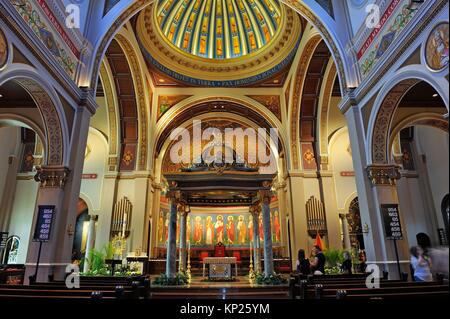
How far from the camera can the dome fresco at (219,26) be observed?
620 inches

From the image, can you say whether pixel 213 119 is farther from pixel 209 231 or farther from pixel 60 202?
pixel 60 202

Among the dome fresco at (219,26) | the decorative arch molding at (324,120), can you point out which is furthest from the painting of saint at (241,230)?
the dome fresco at (219,26)

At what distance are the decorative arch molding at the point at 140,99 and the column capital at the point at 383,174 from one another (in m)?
11.2

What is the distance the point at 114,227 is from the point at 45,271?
7806mm

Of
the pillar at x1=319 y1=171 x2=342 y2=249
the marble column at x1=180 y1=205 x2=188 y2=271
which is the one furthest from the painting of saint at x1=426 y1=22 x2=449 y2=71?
the pillar at x1=319 y1=171 x2=342 y2=249

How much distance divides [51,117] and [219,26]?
12.9 metres

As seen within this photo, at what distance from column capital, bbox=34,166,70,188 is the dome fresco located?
10546 millimetres

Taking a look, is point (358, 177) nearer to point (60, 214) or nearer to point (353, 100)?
point (353, 100)

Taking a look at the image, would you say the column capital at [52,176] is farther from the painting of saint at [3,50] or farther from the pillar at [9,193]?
the pillar at [9,193]

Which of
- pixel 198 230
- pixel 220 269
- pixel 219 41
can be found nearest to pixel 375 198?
pixel 220 269

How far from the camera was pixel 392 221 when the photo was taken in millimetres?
6984

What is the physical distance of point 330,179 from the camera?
14.9 metres
